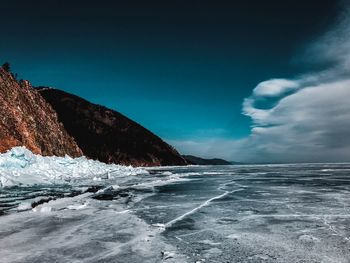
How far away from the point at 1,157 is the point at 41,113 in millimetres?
21671

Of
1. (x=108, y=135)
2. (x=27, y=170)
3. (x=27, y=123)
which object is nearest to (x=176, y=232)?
(x=27, y=170)

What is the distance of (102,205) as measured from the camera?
10727 mm

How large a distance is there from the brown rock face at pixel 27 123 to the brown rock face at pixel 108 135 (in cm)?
4164

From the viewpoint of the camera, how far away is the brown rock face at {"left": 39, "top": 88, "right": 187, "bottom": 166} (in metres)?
89.6

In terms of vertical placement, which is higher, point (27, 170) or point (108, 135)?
point (108, 135)

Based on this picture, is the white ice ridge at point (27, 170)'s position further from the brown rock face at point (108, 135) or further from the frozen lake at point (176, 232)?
the brown rock face at point (108, 135)

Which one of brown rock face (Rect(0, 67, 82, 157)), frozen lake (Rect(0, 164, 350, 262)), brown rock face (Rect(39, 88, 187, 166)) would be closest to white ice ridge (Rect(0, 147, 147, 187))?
brown rock face (Rect(0, 67, 82, 157))

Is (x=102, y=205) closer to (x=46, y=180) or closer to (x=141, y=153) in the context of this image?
(x=46, y=180)

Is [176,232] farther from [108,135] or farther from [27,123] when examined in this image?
[108,135]

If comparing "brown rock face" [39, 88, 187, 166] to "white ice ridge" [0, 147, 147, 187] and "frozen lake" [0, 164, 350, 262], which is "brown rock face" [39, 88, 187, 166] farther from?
"frozen lake" [0, 164, 350, 262]

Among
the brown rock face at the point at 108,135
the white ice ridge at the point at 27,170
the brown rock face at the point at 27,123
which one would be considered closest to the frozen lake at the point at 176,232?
the white ice ridge at the point at 27,170

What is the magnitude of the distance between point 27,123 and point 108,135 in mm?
63899

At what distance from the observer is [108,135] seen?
9712cm

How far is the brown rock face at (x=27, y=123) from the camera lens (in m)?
28.8
